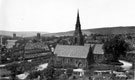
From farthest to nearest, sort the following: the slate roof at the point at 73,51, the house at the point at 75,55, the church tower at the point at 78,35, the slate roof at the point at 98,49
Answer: the slate roof at the point at 98,49
the church tower at the point at 78,35
the slate roof at the point at 73,51
the house at the point at 75,55

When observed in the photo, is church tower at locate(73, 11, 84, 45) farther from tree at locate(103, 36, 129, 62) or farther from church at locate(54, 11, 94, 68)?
tree at locate(103, 36, 129, 62)

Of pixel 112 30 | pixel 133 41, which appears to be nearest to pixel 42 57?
pixel 133 41

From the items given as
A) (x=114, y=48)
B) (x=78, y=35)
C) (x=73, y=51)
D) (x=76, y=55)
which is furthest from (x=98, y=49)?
(x=76, y=55)

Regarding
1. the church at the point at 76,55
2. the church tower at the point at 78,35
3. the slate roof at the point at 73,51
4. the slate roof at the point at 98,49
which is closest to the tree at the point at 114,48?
the church at the point at 76,55

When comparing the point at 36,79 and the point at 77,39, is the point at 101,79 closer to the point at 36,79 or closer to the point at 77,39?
the point at 36,79

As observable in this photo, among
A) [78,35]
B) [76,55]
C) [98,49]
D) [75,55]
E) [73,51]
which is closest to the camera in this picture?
[76,55]

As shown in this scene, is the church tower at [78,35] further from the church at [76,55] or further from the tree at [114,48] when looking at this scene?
the tree at [114,48]

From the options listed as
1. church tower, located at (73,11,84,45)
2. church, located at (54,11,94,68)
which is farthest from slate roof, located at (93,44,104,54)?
church, located at (54,11,94,68)

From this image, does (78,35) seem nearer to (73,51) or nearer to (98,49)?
(73,51)
